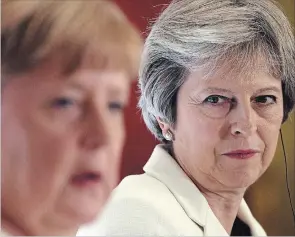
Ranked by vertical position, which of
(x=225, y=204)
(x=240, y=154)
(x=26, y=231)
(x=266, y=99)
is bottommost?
(x=26, y=231)

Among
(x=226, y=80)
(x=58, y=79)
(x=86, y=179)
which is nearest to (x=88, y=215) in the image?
(x=86, y=179)

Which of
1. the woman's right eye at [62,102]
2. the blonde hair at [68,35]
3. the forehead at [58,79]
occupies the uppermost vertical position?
the blonde hair at [68,35]

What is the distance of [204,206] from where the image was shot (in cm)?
124

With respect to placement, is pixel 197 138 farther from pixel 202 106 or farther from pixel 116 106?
pixel 116 106

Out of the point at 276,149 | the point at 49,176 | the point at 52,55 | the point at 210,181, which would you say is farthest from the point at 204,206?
the point at 52,55

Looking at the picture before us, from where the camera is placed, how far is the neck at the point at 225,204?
4.13 ft

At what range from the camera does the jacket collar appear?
1.23 metres

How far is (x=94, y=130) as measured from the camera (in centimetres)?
118

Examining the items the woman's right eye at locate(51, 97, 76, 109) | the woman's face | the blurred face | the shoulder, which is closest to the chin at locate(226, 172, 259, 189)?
the woman's face

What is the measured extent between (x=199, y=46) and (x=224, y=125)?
6.7 inches

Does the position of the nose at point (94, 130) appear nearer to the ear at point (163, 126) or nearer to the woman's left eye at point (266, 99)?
the ear at point (163, 126)

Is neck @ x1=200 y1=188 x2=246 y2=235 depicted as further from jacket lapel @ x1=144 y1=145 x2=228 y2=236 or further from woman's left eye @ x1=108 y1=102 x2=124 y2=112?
woman's left eye @ x1=108 y1=102 x2=124 y2=112

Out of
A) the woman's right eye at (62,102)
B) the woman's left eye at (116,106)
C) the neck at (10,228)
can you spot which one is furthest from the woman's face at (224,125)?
the neck at (10,228)

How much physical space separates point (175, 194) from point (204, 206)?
0.07 m
